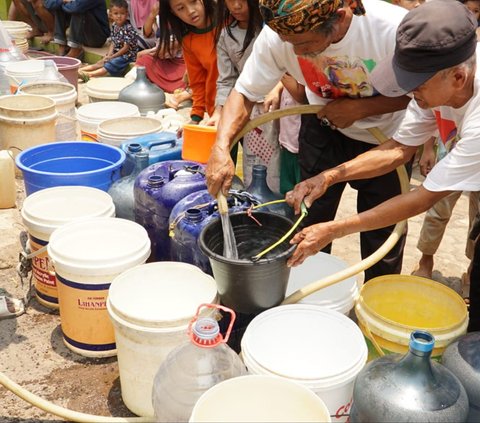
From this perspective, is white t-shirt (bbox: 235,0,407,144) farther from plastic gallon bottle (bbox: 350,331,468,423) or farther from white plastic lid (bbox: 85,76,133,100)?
white plastic lid (bbox: 85,76,133,100)

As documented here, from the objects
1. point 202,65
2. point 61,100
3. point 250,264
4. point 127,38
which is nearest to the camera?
point 250,264

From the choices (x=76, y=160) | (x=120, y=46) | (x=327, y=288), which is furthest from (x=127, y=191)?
(x=120, y=46)

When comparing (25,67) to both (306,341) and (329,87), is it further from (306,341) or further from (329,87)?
(306,341)

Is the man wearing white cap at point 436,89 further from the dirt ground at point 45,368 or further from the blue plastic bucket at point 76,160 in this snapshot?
the blue plastic bucket at point 76,160

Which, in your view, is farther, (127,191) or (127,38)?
(127,38)

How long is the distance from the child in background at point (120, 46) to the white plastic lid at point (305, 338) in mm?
6593

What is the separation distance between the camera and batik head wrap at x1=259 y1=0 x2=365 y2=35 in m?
2.39

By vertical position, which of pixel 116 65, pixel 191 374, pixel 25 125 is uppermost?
pixel 191 374

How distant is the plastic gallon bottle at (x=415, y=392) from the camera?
1964 millimetres

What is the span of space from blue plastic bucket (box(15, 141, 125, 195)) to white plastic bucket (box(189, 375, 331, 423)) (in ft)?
6.37

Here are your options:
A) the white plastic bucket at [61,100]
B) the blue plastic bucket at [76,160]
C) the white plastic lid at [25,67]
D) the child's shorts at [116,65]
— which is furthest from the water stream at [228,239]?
the child's shorts at [116,65]

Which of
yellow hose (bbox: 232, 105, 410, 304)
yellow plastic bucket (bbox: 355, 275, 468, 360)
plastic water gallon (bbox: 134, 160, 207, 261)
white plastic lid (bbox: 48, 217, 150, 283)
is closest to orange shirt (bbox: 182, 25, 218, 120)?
plastic water gallon (bbox: 134, 160, 207, 261)

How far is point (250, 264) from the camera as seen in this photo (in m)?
2.38

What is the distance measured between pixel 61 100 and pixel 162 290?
10.2 feet
